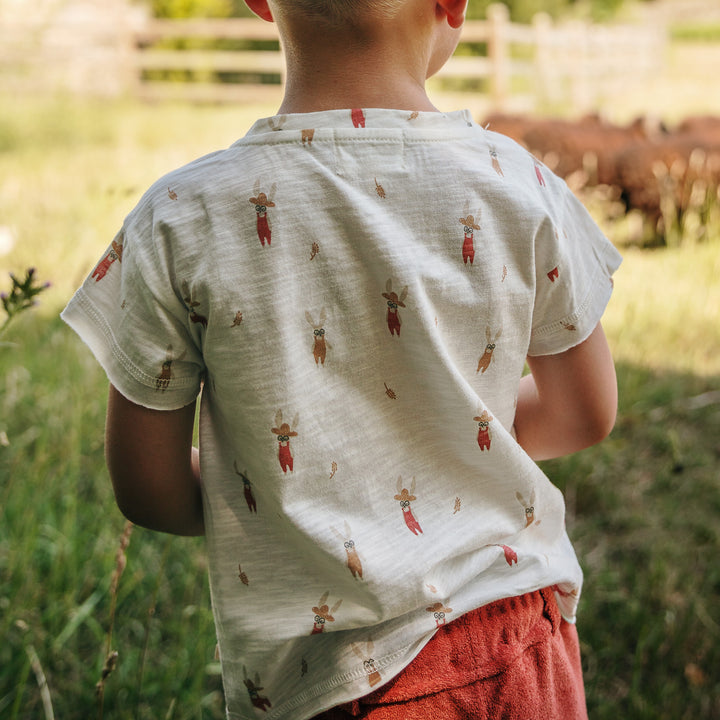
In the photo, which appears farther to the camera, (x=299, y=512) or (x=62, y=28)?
(x=62, y=28)

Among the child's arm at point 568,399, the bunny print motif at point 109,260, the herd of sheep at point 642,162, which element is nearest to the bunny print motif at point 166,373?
the bunny print motif at point 109,260

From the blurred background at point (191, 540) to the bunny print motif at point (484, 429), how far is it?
2.06 feet

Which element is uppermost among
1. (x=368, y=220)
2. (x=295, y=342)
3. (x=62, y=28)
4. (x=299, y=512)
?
(x=368, y=220)

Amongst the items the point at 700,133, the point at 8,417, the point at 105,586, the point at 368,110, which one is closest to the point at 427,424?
the point at 368,110

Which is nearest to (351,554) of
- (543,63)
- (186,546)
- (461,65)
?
(186,546)

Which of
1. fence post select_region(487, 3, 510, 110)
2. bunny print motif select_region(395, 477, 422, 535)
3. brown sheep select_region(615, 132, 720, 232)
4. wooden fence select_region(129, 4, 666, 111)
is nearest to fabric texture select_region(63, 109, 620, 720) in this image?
bunny print motif select_region(395, 477, 422, 535)

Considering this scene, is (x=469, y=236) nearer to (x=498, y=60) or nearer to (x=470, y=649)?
(x=470, y=649)

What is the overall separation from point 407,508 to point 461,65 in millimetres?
13891

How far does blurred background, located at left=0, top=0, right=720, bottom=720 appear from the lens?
6.01ft

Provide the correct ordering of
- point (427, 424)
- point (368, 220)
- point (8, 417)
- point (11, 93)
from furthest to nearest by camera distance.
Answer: point (11, 93), point (8, 417), point (427, 424), point (368, 220)

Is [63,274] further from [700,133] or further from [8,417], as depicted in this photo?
[700,133]

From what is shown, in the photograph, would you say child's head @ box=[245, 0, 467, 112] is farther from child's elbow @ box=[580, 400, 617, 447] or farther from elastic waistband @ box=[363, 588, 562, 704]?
elastic waistband @ box=[363, 588, 562, 704]

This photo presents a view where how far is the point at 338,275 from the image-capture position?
32.6 inches

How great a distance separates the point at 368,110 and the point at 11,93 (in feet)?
35.8
